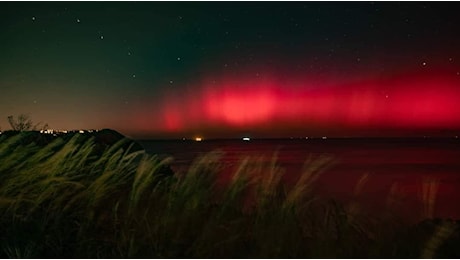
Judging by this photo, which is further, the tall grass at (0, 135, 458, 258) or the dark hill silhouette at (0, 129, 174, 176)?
the dark hill silhouette at (0, 129, 174, 176)

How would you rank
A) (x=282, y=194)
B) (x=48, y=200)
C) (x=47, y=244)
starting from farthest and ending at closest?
(x=48, y=200) < (x=282, y=194) < (x=47, y=244)

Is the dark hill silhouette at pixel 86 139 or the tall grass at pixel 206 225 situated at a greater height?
the dark hill silhouette at pixel 86 139

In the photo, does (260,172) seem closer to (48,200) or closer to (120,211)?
(120,211)

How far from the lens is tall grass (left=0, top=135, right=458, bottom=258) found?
4.11m

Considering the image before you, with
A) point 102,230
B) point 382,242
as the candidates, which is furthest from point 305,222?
point 102,230

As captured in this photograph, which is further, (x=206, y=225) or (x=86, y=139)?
(x=86, y=139)

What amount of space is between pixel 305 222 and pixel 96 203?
7.43ft

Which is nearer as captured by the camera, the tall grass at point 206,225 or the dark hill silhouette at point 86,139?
the tall grass at point 206,225

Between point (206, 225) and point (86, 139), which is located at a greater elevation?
point (86, 139)

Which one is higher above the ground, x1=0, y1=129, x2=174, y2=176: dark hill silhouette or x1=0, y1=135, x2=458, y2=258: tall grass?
x1=0, y1=129, x2=174, y2=176: dark hill silhouette

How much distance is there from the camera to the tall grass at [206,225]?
13.5ft

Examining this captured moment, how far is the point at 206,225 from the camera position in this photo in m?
4.28

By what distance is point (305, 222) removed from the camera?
15.6ft

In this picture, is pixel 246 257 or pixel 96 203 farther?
pixel 96 203
